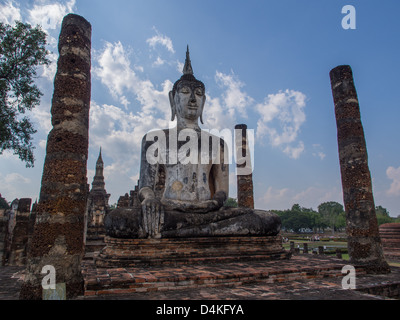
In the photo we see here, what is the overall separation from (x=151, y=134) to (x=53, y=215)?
11.8ft

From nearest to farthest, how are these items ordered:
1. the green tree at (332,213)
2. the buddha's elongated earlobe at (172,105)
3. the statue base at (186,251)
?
the statue base at (186,251), the buddha's elongated earlobe at (172,105), the green tree at (332,213)

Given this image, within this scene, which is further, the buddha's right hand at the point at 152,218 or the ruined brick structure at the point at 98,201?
the ruined brick structure at the point at 98,201

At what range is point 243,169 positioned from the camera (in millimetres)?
11812

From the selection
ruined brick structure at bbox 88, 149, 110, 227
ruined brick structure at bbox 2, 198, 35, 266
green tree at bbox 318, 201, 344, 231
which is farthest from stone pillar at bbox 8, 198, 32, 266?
green tree at bbox 318, 201, 344, 231

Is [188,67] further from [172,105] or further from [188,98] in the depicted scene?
[188,98]

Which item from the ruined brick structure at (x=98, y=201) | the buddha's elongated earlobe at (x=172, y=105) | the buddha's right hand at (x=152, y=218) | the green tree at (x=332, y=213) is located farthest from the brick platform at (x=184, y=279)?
the green tree at (x=332, y=213)

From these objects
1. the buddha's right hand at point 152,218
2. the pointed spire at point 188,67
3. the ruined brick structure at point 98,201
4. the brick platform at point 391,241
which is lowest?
the brick platform at point 391,241

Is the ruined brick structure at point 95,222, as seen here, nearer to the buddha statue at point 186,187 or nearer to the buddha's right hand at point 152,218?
the buddha statue at point 186,187

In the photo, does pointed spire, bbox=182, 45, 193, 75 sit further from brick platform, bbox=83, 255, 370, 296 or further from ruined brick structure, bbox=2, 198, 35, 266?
ruined brick structure, bbox=2, 198, 35, 266

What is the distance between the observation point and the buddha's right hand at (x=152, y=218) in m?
5.44

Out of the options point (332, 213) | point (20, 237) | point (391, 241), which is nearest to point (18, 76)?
point (20, 237)

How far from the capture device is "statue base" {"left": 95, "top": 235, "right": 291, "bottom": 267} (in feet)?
16.4

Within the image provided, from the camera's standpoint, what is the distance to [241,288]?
375cm

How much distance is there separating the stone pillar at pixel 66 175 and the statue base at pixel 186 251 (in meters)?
1.22
